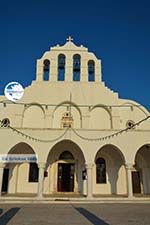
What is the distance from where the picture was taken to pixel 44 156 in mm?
14992

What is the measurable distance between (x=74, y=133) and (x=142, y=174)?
6.99 metres

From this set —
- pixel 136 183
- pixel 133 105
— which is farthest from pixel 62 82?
pixel 136 183

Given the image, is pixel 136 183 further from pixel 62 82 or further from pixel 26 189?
pixel 62 82

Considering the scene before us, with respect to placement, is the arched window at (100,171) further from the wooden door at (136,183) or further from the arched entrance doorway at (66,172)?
the wooden door at (136,183)

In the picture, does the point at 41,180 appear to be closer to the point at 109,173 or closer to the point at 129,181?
the point at 129,181

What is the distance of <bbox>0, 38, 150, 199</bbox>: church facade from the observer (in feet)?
51.6

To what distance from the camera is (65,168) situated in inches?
698

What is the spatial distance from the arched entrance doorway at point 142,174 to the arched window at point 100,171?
8.29 feet

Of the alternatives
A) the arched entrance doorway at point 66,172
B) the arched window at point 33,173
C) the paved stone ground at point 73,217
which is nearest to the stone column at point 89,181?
the arched entrance doorway at point 66,172

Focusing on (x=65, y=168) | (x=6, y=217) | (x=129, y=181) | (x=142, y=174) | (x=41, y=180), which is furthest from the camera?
(x=142, y=174)

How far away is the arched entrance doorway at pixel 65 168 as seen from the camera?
17.2 meters

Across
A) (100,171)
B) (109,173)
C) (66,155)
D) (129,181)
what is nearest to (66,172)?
(66,155)

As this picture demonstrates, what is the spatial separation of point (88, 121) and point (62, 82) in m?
3.99

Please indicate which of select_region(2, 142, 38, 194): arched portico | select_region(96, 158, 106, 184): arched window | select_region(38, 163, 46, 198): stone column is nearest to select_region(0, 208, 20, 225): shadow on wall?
select_region(38, 163, 46, 198): stone column
